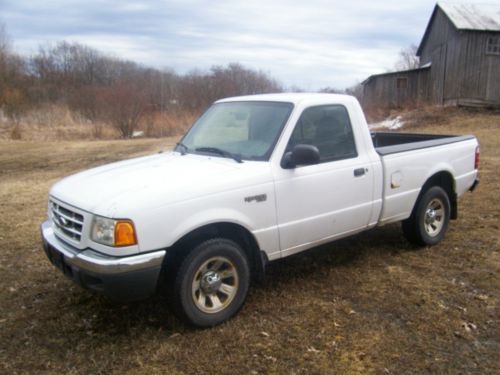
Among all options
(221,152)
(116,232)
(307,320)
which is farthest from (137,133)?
(116,232)

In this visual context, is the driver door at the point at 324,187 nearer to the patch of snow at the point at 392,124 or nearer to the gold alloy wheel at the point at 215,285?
the gold alloy wheel at the point at 215,285

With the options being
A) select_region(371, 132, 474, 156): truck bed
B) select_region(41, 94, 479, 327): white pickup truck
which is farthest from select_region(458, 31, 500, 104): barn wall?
select_region(41, 94, 479, 327): white pickup truck

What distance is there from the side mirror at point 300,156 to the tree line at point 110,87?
2513 centimetres

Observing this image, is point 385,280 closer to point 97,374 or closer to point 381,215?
point 381,215

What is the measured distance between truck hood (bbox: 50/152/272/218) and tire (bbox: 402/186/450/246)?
95.3 inches

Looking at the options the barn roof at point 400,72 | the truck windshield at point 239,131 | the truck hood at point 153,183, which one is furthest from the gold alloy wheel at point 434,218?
the barn roof at point 400,72

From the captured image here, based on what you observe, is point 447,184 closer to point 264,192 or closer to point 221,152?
point 264,192

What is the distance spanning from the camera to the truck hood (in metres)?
3.29

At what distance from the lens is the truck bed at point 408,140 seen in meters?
5.03

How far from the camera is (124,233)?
318cm

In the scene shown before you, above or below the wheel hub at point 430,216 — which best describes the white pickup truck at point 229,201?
above

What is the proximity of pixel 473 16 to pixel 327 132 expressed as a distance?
92.7 ft

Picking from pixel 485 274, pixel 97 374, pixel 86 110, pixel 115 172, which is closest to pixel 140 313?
pixel 97 374

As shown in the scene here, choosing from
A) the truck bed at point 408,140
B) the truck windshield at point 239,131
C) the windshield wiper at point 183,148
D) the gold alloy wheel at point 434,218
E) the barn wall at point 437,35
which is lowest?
the gold alloy wheel at point 434,218
